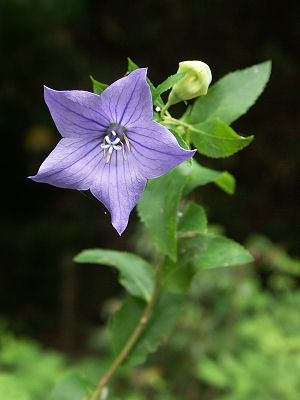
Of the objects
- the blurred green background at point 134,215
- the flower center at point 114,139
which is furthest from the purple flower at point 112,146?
the blurred green background at point 134,215

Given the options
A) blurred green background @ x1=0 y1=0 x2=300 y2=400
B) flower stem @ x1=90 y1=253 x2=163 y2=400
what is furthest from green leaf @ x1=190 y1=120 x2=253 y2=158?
blurred green background @ x1=0 y1=0 x2=300 y2=400

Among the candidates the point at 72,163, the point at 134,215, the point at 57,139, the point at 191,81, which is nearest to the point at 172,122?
the point at 191,81

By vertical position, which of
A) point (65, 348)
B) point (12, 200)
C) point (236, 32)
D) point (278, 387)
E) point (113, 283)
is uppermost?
point (236, 32)

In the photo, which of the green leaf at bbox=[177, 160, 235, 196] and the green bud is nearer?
the green bud

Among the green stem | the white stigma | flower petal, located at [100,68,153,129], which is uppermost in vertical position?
flower petal, located at [100,68,153,129]

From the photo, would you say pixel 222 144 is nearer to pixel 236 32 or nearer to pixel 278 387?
pixel 278 387

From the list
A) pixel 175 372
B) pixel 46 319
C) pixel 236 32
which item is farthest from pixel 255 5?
pixel 46 319

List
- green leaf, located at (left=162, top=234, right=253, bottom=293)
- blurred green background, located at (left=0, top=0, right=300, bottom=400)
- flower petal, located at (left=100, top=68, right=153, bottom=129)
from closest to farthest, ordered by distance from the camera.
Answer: flower petal, located at (left=100, top=68, right=153, bottom=129) < green leaf, located at (left=162, top=234, right=253, bottom=293) < blurred green background, located at (left=0, top=0, right=300, bottom=400)

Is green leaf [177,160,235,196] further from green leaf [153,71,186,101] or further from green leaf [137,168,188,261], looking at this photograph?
green leaf [153,71,186,101]
